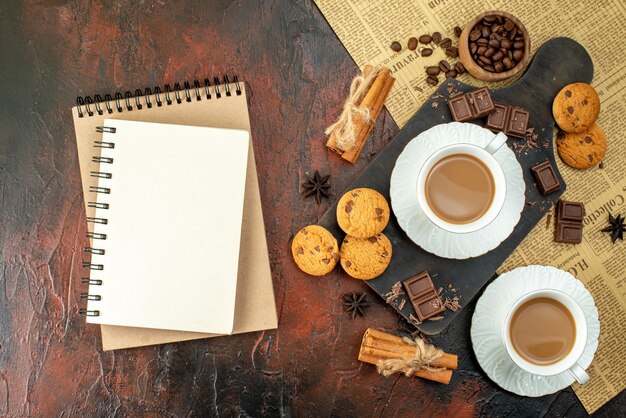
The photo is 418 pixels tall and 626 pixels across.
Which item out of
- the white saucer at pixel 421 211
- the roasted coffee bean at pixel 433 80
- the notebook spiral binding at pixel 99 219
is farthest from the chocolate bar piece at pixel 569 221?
the notebook spiral binding at pixel 99 219

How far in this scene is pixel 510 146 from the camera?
4.43 feet

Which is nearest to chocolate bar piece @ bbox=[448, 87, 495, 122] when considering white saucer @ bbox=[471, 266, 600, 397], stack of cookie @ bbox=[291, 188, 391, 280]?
stack of cookie @ bbox=[291, 188, 391, 280]

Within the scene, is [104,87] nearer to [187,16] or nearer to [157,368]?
[187,16]

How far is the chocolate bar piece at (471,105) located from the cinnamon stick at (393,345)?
509 millimetres

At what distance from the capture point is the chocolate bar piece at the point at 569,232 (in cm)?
138

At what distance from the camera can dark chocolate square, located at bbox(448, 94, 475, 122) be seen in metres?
1.33

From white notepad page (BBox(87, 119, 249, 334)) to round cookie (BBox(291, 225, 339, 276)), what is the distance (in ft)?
0.47

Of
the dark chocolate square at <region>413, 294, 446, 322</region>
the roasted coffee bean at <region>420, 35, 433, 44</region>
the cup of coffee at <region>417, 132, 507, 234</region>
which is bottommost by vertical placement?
the dark chocolate square at <region>413, 294, 446, 322</region>

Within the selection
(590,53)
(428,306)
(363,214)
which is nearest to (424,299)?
(428,306)

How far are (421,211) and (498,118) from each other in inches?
11.3

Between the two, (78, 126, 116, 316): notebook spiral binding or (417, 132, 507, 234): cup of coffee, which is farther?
(78, 126, 116, 316): notebook spiral binding

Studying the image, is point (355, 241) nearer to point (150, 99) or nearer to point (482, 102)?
point (482, 102)

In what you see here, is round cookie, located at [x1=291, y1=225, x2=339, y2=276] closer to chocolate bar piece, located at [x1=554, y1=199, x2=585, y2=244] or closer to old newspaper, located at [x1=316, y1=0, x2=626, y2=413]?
old newspaper, located at [x1=316, y1=0, x2=626, y2=413]

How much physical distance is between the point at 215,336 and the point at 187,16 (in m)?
0.75
